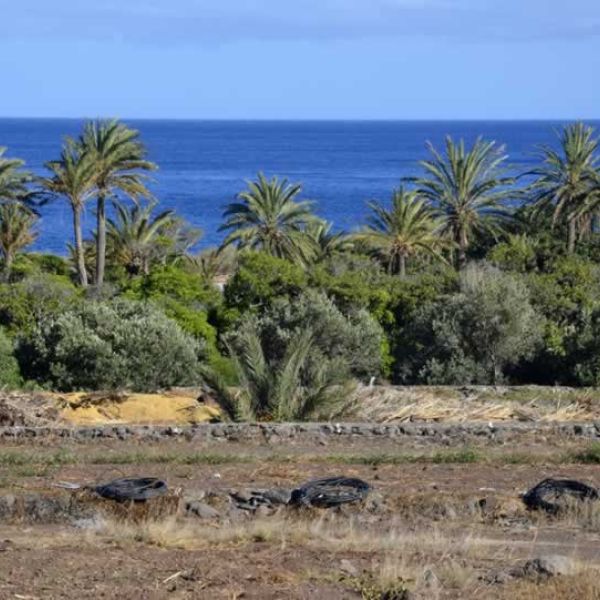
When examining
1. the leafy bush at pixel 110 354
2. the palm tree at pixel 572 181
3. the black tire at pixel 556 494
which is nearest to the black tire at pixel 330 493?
the black tire at pixel 556 494

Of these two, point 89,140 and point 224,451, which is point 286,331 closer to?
point 224,451

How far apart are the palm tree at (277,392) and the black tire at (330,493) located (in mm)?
7244

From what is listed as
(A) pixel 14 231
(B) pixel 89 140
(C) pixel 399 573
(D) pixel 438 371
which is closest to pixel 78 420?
(D) pixel 438 371

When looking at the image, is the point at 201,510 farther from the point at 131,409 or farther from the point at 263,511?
the point at 131,409

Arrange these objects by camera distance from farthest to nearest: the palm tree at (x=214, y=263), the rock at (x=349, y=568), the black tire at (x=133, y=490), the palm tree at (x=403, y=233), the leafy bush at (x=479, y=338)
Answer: the palm tree at (x=214, y=263), the palm tree at (x=403, y=233), the leafy bush at (x=479, y=338), the black tire at (x=133, y=490), the rock at (x=349, y=568)

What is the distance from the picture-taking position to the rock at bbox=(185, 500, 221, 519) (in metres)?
13.1

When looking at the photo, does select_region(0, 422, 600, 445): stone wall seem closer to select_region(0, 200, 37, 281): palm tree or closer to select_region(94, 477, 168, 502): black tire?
select_region(94, 477, 168, 502): black tire

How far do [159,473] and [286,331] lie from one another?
49.0 feet

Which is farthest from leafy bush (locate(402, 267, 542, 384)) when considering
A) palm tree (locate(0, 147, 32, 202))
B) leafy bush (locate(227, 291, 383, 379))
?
palm tree (locate(0, 147, 32, 202))

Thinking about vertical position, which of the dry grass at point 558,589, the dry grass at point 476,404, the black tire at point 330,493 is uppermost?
the dry grass at point 558,589

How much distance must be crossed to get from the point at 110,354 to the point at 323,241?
3274 centimetres

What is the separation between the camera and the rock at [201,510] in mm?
13125

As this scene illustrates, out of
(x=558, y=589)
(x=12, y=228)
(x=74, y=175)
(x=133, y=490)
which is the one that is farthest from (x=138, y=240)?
(x=558, y=589)

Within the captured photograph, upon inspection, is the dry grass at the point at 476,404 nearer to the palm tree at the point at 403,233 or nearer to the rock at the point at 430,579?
the rock at the point at 430,579
